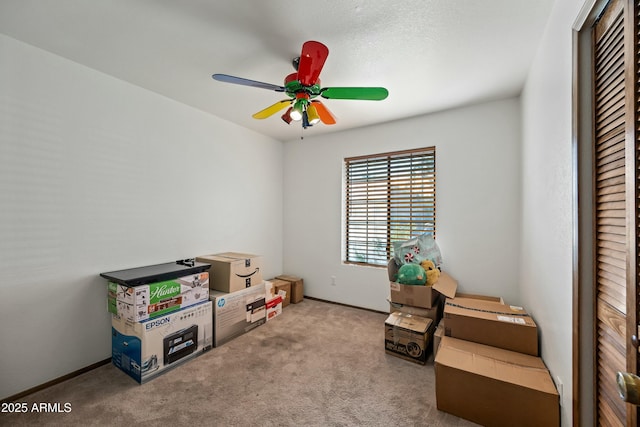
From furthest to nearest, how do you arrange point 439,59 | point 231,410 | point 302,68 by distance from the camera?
1. point 439,59
2. point 231,410
3. point 302,68

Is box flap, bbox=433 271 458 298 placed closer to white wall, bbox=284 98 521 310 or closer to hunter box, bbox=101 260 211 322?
white wall, bbox=284 98 521 310

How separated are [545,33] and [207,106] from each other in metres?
3.01

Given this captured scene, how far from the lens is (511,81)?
237 cm

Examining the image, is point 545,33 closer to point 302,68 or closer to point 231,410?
point 302,68

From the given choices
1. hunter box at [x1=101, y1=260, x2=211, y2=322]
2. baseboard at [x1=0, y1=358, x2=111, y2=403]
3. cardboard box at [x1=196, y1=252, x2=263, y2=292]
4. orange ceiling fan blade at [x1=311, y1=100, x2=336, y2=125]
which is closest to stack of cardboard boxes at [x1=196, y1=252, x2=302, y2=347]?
cardboard box at [x1=196, y1=252, x2=263, y2=292]

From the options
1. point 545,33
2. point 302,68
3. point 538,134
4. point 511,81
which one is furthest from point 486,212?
point 302,68

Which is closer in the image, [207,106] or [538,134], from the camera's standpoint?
[538,134]

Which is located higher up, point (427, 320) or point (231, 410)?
point (427, 320)

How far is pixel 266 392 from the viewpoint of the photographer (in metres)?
1.93

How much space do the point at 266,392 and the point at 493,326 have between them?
5.76ft

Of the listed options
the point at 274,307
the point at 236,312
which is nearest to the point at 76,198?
the point at 236,312

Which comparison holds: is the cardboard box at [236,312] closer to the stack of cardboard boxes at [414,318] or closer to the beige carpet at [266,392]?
the beige carpet at [266,392]

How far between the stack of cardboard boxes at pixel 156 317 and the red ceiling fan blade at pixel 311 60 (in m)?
1.93

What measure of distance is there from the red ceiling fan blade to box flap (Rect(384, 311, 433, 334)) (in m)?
2.14
